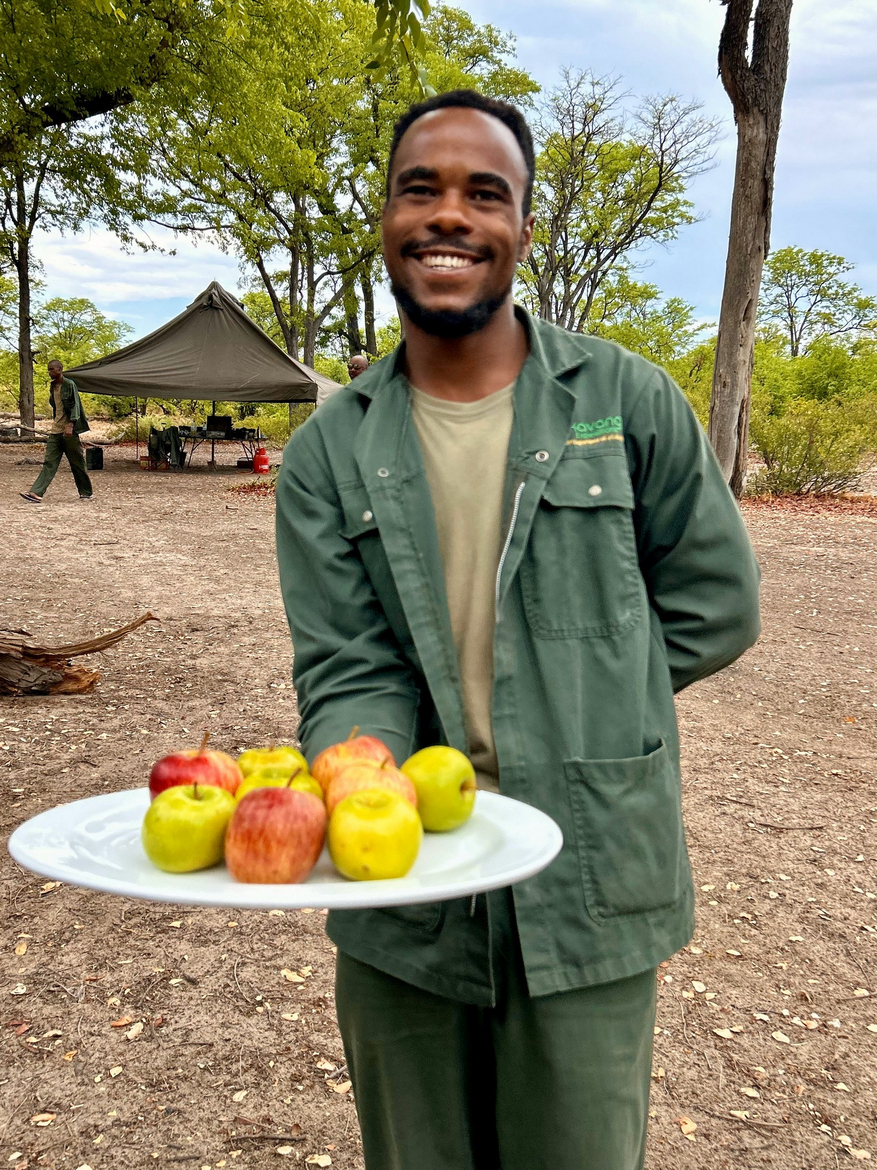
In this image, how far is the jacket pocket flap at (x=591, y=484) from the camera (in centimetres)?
188

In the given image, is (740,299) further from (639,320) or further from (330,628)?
(639,320)

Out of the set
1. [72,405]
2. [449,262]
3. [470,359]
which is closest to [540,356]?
[470,359]

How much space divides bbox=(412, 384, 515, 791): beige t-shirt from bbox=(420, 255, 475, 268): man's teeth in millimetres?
278

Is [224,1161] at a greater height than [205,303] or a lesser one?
lesser

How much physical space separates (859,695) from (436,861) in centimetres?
672

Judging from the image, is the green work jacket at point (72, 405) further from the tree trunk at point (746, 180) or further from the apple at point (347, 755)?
the apple at point (347, 755)

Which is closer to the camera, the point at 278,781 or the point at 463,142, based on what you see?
the point at 278,781

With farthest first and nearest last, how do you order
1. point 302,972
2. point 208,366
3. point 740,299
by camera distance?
point 208,366, point 740,299, point 302,972

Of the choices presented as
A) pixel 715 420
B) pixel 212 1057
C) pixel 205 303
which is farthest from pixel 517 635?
pixel 205 303

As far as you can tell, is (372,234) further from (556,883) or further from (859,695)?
(556,883)

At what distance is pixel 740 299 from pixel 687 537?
11294 millimetres

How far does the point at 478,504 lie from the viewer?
198 centimetres

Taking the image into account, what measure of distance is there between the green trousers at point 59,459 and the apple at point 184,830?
16078mm

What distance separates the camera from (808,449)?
60.8 ft
